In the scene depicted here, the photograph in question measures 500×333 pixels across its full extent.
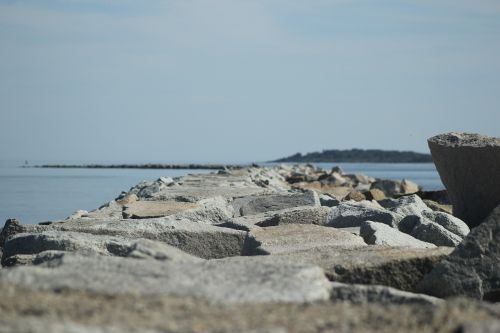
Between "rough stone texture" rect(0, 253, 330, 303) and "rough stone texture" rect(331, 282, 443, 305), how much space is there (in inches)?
3.0

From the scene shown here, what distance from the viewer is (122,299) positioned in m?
2.89

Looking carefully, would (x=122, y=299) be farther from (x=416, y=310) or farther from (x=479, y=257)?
(x=479, y=257)

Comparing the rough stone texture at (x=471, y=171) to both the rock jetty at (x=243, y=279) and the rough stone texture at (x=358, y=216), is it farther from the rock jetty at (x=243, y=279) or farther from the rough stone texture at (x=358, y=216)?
the rock jetty at (x=243, y=279)

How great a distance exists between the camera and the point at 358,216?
6926mm

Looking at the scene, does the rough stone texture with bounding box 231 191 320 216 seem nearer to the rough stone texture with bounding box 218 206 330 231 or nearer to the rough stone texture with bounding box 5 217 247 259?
the rough stone texture with bounding box 218 206 330 231

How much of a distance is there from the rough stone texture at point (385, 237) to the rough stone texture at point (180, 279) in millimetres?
2199

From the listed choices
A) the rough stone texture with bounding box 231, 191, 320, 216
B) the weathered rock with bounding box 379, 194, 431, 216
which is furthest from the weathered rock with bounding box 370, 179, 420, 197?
the weathered rock with bounding box 379, 194, 431, 216

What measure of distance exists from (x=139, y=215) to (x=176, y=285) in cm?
404

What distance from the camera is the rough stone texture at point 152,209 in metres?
7.19

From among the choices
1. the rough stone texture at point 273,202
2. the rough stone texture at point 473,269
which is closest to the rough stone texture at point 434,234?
the rough stone texture at point 473,269

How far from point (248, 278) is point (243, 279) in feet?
0.08

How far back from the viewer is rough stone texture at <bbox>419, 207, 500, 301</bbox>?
175 inches

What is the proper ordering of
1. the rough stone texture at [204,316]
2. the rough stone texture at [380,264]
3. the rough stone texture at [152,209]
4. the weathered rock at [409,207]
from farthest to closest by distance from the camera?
the weathered rock at [409,207] < the rough stone texture at [152,209] < the rough stone texture at [380,264] < the rough stone texture at [204,316]

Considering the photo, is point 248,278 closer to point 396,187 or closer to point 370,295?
point 370,295
